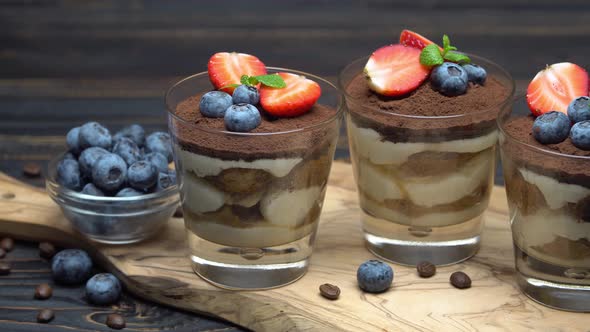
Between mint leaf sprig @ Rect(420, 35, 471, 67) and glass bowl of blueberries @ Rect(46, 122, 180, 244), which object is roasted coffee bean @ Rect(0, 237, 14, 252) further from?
mint leaf sprig @ Rect(420, 35, 471, 67)

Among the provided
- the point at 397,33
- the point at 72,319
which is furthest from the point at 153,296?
the point at 397,33

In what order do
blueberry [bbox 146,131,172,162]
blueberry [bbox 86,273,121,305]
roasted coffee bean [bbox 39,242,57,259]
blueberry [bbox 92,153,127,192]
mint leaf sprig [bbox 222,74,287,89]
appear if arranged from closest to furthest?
mint leaf sprig [bbox 222,74,287,89] < blueberry [bbox 86,273,121,305] < blueberry [bbox 92,153,127,192] < roasted coffee bean [bbox 39,242,57,259] < blueberry [bbox 146,131,172,162]

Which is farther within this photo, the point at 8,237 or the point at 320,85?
the point at 8,237

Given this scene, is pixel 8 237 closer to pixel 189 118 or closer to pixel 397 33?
pixel 189 118

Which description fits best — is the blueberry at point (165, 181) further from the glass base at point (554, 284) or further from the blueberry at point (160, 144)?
the glass base at point (554, 284)

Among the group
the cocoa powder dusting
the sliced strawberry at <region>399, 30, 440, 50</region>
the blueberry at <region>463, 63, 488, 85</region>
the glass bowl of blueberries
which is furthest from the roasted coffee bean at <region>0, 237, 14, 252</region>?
the blueberry at <region>463, 63, 488, 85</region>

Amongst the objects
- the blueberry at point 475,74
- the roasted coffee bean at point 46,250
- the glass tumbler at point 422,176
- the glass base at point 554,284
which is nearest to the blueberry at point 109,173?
the roasted coffee bean at point 46,250
